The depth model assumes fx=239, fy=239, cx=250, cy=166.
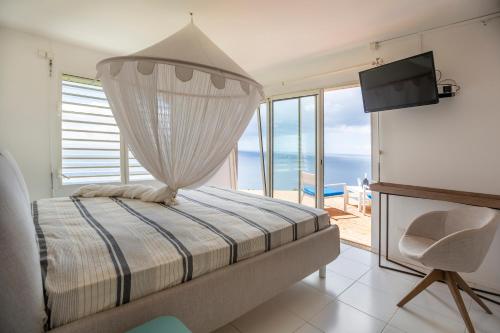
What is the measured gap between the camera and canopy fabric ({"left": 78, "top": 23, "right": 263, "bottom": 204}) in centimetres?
151

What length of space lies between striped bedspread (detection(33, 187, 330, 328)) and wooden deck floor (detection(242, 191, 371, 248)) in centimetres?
163

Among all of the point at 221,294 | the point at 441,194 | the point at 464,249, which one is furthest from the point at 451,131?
the point at 221,294

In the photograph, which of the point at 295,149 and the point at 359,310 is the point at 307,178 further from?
the point at 359,310

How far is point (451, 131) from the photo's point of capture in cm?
232

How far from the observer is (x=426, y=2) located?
2.02 metres

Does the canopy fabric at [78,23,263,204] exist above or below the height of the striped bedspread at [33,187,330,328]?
above

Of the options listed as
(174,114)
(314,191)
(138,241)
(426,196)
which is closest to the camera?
(138,241)

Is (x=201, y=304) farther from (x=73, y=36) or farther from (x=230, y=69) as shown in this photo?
(x=73, y=36)

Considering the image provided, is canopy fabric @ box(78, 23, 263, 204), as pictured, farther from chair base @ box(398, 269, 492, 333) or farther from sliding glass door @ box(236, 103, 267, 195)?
sliding glass door @ box(236, 103, 267, 195)

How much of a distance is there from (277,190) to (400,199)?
2029mm

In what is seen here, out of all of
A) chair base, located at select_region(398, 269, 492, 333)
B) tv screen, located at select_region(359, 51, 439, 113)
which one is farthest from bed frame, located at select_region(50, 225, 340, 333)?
tv screen, located at select_region(359, 51, 439, 113)

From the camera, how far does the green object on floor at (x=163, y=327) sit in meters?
1.00

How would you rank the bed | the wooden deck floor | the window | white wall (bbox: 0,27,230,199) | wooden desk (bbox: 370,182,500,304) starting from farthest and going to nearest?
1. the wooden deck floor
2. the window
3. white wall (bbox: 0,27,230,199)
4. wooden desk (bbox: 370,182,500,304)
5. the bed

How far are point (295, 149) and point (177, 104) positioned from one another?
8.75 feet
